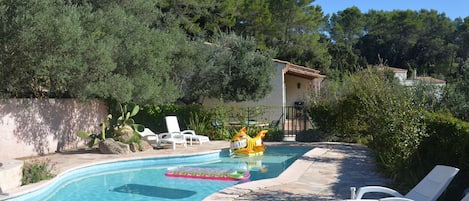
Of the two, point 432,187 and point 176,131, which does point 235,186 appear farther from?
point 176,131

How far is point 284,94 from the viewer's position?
80.6 feet

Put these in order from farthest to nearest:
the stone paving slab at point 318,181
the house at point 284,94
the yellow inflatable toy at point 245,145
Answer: the house at point 284,94
the yellow inflatable toy at point 245,145
the stone paving slab at point 318,181

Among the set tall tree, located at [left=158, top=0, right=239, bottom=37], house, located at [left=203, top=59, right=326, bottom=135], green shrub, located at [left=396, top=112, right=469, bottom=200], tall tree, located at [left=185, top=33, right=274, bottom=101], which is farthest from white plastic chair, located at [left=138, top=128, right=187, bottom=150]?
green shrub, located at [left=396, top=112, right=469, bottom=200]

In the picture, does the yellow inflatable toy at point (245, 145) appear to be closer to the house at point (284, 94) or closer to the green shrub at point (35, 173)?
the house at point (284, 94)

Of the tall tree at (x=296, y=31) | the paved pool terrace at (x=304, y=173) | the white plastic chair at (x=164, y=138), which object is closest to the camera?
the paved pool terrace at (x=304, y=173)

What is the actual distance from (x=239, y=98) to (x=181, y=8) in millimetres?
7689

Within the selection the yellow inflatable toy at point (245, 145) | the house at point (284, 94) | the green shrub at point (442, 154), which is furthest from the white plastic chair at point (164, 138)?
the green shrub at point (442, 154)

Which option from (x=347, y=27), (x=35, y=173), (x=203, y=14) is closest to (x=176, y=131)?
(x=35, y=173)

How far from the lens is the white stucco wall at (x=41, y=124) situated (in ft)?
41.1

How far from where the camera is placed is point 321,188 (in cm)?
802

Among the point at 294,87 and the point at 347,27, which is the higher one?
the point at 347,27

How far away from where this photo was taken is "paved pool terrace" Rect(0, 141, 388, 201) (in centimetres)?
746

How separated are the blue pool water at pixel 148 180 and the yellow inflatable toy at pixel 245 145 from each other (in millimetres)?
Answer: 227

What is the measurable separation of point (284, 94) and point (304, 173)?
49.8 feet
